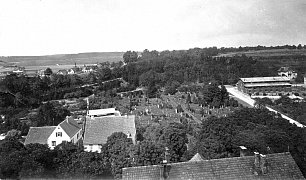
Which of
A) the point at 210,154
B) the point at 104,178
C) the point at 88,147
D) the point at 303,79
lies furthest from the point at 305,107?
the point at 303,79

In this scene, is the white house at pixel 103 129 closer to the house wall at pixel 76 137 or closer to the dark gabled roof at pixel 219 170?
the house wall at pixel 76 137

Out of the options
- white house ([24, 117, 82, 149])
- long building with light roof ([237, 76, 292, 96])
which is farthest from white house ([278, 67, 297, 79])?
white house ([24, 117, 82, 149])

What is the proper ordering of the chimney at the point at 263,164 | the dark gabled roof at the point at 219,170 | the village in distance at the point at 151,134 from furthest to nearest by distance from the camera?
the village in distance at the point at 151,134 < the chimney at the point at 263,164 < the dark gabled roof at the point at 219,170

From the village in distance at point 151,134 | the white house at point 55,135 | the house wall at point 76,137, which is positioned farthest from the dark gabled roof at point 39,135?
the house wall at point 76,137

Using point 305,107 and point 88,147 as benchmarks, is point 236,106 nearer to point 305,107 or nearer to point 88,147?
point 305,107

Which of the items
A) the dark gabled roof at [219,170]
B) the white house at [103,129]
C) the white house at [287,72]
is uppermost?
the white house at [287,72]

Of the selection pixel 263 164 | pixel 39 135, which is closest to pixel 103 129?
pixel 39 135

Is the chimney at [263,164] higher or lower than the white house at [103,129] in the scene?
higher

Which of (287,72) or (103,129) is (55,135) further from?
(287,72)

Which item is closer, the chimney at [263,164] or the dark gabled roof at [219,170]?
the dark gabled roof at [219,170]
